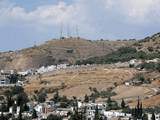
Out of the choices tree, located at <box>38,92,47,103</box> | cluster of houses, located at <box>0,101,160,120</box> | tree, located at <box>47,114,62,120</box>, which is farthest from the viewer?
tree, located at <box>38,92,47,103</box>

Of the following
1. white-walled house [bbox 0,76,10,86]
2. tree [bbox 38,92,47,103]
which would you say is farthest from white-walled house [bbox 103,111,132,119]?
white-walled house [bbox 0,76,10,86]

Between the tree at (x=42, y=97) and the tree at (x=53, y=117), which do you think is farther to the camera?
the tree at (x=42, y=97)

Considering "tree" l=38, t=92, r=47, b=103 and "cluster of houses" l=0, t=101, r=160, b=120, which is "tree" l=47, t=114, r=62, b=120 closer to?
"cluster of houses" l=0, t=101, r=160, b=120

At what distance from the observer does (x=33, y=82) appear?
7023 inches

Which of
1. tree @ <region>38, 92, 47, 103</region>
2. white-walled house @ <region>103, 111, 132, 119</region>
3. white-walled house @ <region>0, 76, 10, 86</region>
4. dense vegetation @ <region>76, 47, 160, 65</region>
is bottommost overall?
white-walled house @ <region>103, 111, 132, 119</region>

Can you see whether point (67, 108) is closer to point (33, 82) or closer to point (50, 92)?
point (50, 92)

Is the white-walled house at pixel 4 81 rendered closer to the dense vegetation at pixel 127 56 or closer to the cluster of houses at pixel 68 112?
the dense vegetation at pixel 127 56

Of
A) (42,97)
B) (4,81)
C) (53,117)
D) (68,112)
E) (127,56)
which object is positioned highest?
(127,56)

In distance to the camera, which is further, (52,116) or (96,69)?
(96,69)

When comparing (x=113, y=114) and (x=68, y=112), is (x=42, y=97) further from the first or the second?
(x=113, y=114)

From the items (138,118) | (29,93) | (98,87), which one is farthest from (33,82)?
(138,118)

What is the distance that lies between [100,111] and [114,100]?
62.6 feet

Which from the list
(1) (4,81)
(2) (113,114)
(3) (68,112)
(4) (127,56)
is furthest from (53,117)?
(4) (127,56)

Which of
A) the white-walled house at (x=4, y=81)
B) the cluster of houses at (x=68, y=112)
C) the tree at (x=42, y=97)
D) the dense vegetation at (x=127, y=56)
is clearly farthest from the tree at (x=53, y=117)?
the white-walled house at (x=4, y=81)
